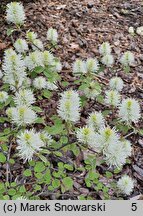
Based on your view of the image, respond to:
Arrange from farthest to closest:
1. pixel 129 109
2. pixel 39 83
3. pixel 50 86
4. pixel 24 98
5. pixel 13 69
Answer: pixel 50 86 < pixel 39 83 < pixel 13 69 < pixel 24 98 < pixel 129 109

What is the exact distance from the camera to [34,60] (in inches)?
106

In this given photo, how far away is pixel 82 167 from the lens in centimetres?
250

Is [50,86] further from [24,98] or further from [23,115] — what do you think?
[23,115]

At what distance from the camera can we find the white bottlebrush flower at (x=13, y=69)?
98.0 inches

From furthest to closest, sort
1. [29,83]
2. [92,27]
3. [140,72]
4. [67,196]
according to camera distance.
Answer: [92,27], [140,72], [29,83], [67,196]

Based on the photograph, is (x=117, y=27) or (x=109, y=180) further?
(x=117, y=27)

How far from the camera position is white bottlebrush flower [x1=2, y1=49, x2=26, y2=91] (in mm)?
2488

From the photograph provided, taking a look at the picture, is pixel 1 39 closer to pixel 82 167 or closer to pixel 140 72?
pixel 140 72

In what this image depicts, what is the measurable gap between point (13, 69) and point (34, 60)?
0.21m

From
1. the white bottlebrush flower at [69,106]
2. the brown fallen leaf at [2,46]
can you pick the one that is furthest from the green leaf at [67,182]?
the brown fallen leaf at [2,46]

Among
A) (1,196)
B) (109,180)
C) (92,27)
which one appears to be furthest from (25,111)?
(92,27)

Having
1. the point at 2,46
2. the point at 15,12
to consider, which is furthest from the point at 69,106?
the point at 2,46

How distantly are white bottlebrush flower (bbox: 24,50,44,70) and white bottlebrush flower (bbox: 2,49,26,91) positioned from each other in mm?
86

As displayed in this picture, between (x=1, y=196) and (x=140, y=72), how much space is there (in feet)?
5.81
